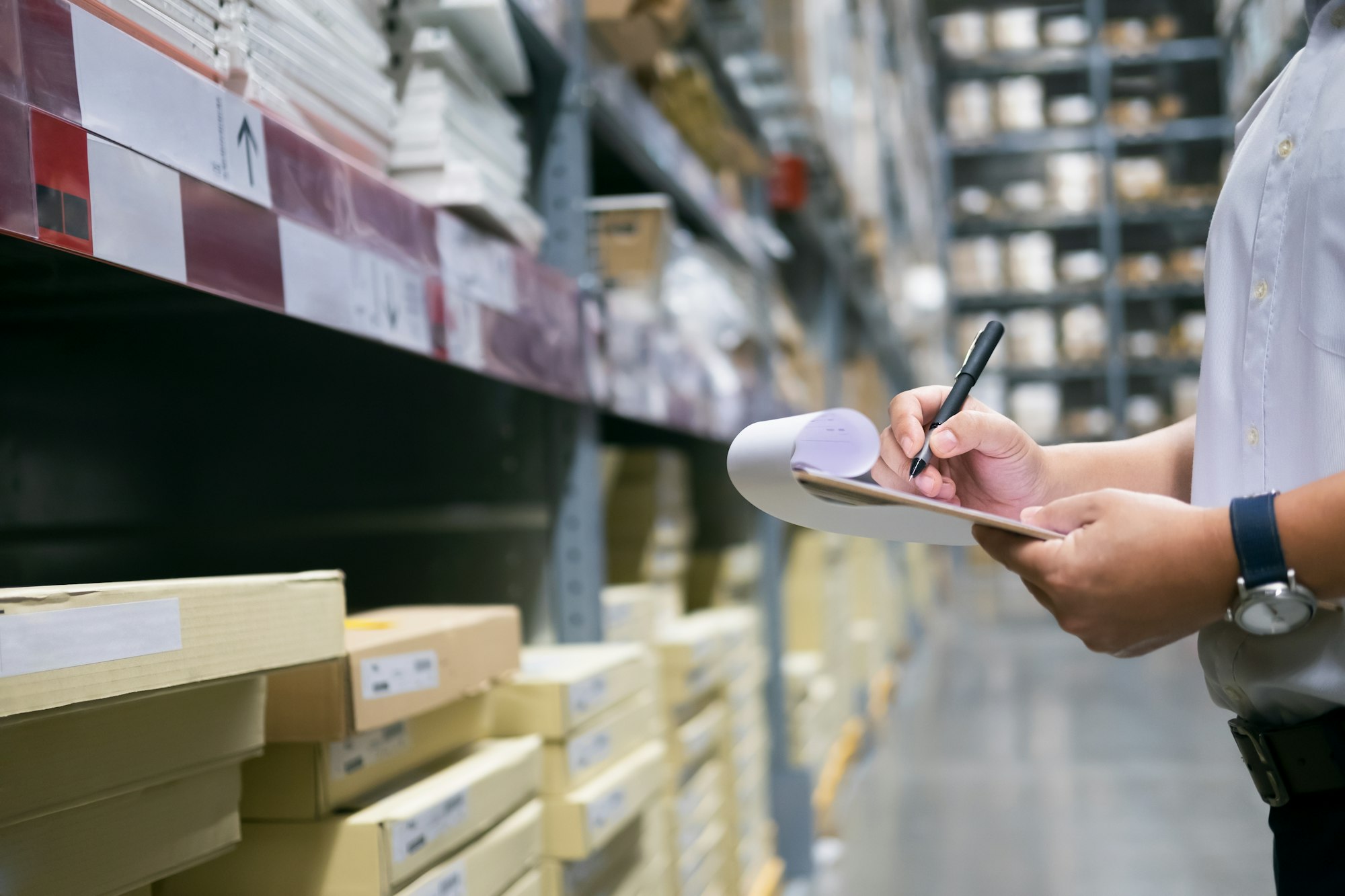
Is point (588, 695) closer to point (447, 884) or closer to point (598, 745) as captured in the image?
point (598, 745)

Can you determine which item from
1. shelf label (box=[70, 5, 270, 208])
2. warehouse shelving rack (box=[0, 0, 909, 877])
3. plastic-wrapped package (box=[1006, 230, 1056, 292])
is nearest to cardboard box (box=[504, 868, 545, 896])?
warehouse shelving rack (box=[0, 0, 909, 877])

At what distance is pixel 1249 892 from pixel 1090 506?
9.01ft

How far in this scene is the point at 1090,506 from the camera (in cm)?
89

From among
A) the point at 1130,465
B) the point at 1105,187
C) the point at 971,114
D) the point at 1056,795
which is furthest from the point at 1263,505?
the point at 971,114

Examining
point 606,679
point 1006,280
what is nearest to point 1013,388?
point 1006,280

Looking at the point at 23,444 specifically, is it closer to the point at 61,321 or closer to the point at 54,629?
the point at 61,321

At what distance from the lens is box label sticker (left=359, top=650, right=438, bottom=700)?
3.42ft

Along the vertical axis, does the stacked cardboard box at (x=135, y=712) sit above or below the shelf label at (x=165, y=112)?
below

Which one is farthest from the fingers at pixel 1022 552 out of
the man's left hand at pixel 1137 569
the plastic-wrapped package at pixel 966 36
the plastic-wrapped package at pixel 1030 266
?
the plastic-wrapped package at pixel 966 36

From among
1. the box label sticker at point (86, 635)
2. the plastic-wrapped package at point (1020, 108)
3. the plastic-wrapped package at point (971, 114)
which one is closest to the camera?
the box label sticker at point (86, 635)

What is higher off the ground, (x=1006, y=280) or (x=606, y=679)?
(x=1006, y=280)

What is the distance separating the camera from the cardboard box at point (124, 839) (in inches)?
29.0

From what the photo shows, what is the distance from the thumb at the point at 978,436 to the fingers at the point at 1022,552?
0.11 m

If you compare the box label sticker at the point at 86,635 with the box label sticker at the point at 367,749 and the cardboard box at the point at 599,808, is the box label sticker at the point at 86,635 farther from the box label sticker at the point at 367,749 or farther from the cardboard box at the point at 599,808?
the cardboard box at the point at 599,808
